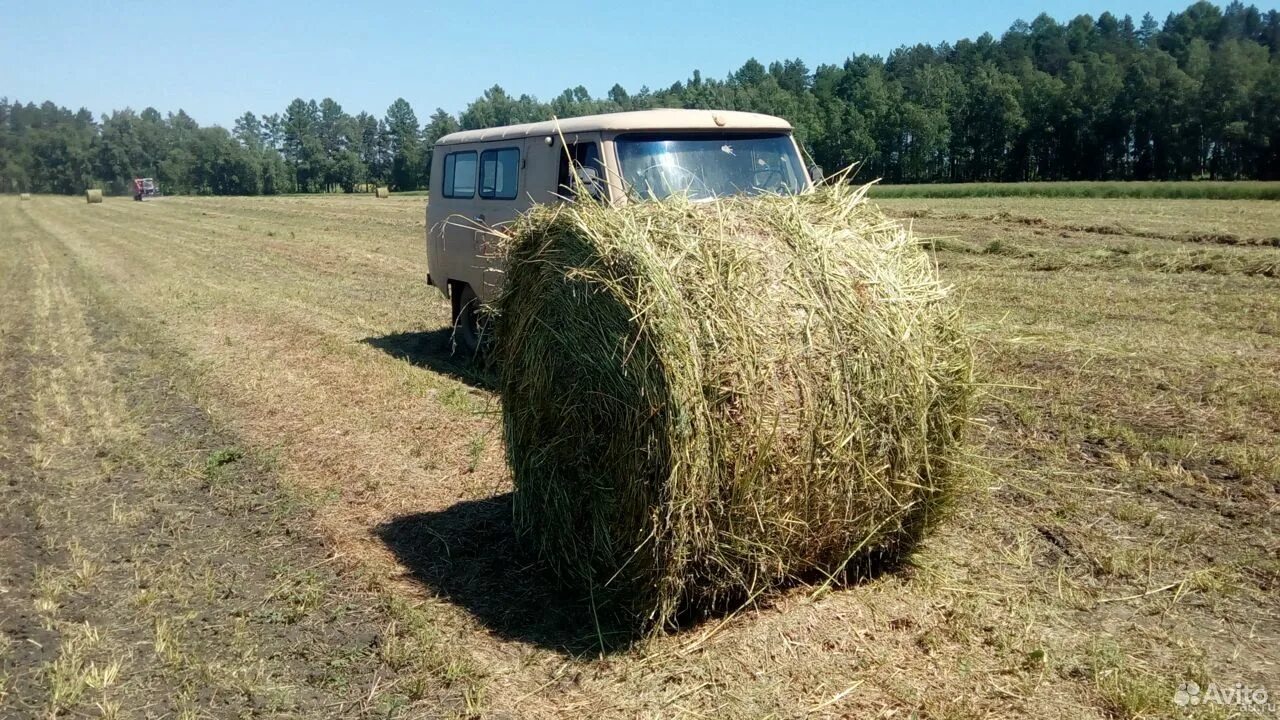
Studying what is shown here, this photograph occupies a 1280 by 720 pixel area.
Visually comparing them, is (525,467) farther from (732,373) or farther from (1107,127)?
(1107,127)

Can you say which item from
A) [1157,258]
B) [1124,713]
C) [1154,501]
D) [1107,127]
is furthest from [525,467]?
[1107,127]

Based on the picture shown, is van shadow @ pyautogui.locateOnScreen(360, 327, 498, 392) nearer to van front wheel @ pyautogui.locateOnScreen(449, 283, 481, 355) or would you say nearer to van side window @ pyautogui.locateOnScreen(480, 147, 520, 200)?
van front wheel @ pyautogui.locateOnScreen(449, 283, 481, 355)

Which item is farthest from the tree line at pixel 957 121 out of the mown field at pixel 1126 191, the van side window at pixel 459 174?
the van side window at pixel 459 174

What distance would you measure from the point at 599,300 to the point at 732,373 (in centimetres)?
69

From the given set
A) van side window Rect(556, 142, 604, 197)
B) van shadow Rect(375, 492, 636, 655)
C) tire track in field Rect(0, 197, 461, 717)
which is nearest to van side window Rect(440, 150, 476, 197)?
van side window Rect(556, 142, 604, 197)

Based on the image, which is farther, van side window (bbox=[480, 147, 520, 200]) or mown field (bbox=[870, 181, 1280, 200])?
mown field (bbox=[870, 181, 1280, 200])

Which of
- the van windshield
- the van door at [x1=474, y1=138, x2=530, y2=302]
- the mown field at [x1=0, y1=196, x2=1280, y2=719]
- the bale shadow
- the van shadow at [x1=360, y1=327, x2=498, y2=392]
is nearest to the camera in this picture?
the mown field at [x1=0, y1=196, x2=1280, y2=719]

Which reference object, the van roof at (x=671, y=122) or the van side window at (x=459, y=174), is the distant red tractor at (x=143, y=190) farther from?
the van roof at (x=671, y=122)

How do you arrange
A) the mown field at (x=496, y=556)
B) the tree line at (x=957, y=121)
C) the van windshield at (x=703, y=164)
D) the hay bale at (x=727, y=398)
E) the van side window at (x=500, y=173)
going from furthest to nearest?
the tree line at (x=957, y=121) < the van side window at (x=500, y=173) < the van windshield at (x=703, y=164) < the hay bale at (x=727, y=398) < the mown field at (x=496, y=556)

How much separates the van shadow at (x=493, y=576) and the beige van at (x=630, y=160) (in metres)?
1.49

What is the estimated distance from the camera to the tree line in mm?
57344

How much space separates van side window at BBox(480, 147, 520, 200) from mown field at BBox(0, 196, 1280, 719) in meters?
1.82

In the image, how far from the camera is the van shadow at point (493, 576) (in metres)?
4.09

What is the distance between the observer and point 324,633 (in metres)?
4.13
